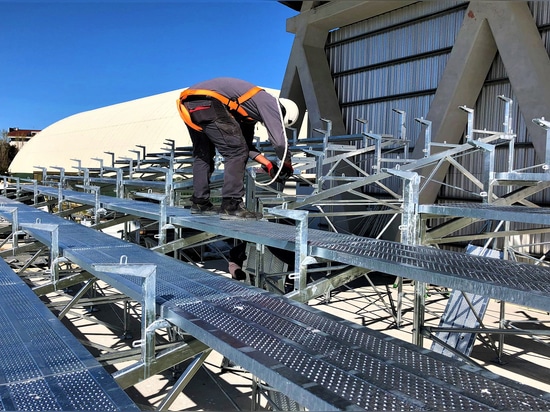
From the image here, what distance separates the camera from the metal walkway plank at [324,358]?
1729mm

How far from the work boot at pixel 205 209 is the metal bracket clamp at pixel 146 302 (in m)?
2.57

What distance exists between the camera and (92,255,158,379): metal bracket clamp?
8.48 feet

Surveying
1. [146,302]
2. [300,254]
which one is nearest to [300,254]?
[300,254]

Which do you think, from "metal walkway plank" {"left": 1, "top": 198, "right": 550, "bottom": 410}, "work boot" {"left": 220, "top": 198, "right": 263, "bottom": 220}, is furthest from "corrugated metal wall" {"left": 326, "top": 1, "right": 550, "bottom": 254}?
"metal walkway plank" {"left": 1, "top": 198, "right": 550, "bottom": 410}

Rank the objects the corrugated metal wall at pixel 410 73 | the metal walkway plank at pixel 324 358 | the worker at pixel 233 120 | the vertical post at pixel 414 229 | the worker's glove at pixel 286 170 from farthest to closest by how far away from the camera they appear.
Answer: the corrugated metal wall at pixel 410 73 < the worker's glove at pixel 286 170 < the worker at pixel 233 120 < the vertical post at pixel 414 229 < the metal walkway plank at pixel 324 358

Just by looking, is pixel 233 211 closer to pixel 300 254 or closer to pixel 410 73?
pixel 300 254

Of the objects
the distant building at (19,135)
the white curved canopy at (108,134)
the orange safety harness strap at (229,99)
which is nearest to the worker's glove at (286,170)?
the orange safety harness strap at (229,99)

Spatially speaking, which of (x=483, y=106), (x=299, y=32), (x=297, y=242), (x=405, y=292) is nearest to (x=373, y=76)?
(x=299, y=32)

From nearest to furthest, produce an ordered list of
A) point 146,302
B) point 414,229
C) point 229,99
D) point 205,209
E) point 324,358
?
point 324,358
point 146,302
point 414,229
point 229,99
point 205,209

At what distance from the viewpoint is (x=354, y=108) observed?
14.6m

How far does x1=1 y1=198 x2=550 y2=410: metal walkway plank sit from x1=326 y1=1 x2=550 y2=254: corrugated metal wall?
28.8 ft

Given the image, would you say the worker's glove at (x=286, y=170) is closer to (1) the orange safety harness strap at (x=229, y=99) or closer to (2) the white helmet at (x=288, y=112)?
(2) the white helmet at (x=288, y=112)

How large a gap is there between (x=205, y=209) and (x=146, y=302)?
8.95 feet

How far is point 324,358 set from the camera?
82.2 inches
